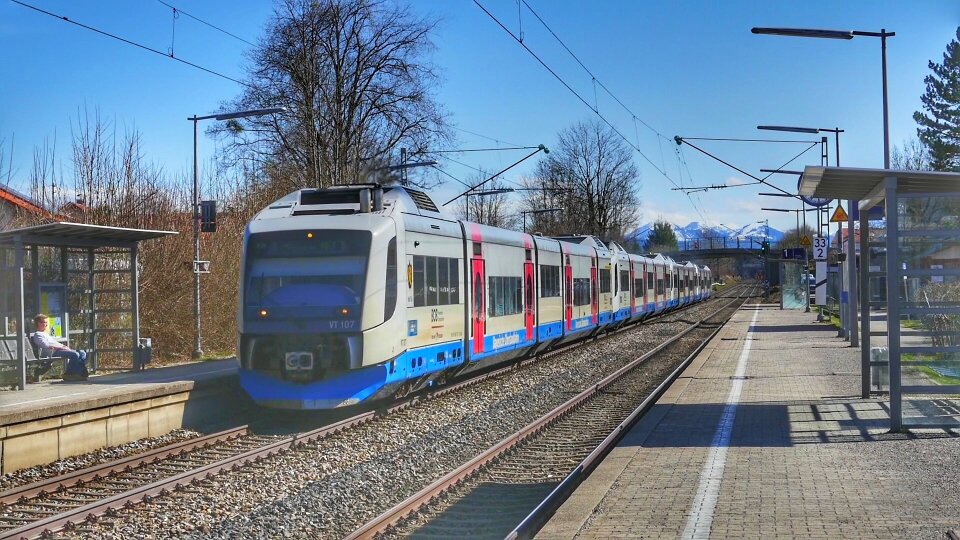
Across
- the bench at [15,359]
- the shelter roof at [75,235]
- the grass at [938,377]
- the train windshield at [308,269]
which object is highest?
the shelter roof at [75,235]

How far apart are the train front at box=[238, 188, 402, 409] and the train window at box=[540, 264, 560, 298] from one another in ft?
31.4

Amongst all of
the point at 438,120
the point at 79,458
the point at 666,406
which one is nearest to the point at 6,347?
the point at 79,458

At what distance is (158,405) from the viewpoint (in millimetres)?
13023

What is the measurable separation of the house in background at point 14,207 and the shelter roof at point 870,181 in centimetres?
1539

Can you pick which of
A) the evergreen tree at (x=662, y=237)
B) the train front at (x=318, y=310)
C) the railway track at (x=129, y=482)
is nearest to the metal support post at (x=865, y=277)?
the train front at (x=318, y=310)

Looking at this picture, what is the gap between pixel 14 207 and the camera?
21.2m

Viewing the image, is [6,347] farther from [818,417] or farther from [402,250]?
[818,417]

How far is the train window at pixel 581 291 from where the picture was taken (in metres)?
26.9

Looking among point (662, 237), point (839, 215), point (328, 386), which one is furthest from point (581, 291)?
point (662, 237)

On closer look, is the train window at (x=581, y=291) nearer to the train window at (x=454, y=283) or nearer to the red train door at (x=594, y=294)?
the red train door at (x=594, y=294)

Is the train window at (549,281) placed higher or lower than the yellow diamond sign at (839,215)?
lower

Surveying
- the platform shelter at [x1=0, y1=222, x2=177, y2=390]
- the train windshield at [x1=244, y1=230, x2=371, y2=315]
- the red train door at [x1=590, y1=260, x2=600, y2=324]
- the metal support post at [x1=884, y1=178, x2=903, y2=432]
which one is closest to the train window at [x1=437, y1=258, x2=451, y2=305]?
the train windshield at [x1=244, y1=230, x2=371, y2=315]

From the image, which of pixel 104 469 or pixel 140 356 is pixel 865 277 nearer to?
pixel 104 469

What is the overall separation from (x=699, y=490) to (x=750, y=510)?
794 mm
